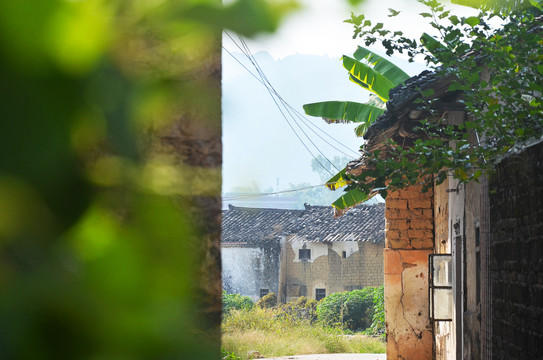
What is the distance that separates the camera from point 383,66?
1218cm

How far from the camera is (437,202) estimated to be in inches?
406

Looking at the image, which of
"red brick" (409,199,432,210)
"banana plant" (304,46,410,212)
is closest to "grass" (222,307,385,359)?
"banana plant" (304,46,410,212)

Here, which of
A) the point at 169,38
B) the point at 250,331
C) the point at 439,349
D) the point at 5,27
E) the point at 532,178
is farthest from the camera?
the point at 250,331

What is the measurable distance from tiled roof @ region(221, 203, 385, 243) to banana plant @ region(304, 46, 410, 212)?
19.8m

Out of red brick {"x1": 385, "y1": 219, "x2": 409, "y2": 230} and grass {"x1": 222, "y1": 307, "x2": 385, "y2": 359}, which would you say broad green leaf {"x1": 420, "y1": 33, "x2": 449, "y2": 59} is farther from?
grass {"x1": 222, "y1": 307, "x2": 385, "y2": 359}

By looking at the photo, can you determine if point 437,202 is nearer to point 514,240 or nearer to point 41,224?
point 514,240

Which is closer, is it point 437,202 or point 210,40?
point 210,40

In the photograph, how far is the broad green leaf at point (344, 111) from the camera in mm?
12039

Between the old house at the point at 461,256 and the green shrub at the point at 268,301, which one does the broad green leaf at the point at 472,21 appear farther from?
the green shrub at the point at 268,301

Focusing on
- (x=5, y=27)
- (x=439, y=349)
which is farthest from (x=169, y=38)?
(x=439, y=349)

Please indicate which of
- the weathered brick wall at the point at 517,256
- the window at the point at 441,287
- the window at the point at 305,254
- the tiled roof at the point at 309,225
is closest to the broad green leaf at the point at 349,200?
the window at the point at 441,287

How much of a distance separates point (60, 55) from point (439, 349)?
10.0m

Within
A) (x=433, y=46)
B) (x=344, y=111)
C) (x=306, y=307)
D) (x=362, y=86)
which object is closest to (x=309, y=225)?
(x=306, y=307)

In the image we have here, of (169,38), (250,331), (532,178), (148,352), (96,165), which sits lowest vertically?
(250,331)
